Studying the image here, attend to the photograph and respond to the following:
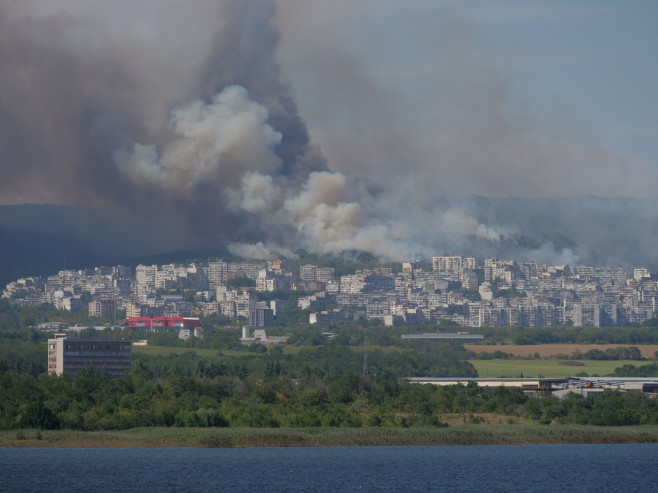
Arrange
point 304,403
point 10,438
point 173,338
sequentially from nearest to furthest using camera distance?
point 10,438 < point 304,403 < point 173,338

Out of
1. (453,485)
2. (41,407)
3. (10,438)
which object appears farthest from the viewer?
(41,407)

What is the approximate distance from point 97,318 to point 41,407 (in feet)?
395

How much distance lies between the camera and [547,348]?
14100 cm

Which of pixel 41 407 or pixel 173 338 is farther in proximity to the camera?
pixel 173 338

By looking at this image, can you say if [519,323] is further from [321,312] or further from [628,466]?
[628,466]

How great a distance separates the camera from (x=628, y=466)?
54.2 metres

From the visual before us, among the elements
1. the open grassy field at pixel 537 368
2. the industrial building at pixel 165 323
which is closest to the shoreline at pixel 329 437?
the open grassy field at pixel 537 368

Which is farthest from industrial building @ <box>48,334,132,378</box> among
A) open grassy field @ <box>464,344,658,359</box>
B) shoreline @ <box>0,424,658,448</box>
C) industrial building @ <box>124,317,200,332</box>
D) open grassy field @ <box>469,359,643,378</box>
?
industrial building @ <box>124,317,200,332</box>

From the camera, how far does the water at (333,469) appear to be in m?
A: 47.0

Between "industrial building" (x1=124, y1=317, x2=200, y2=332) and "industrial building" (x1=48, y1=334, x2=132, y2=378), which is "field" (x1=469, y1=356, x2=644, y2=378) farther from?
"industrial building" (x1=124, y1=317, x2=200, y2=332)

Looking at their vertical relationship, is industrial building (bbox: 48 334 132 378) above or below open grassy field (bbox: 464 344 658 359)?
above

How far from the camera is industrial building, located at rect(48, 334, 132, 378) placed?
99.4 meters

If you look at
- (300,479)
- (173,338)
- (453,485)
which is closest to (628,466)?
(453,485)

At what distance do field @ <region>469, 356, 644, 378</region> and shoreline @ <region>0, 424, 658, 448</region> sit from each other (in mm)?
40697
